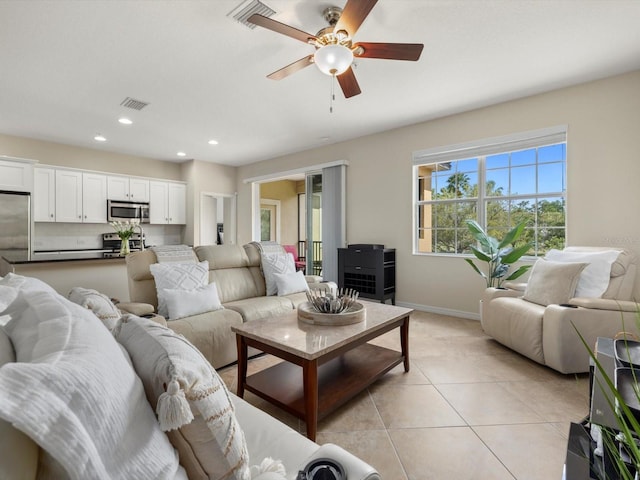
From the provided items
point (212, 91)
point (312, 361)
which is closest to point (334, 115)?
point (212, 91)

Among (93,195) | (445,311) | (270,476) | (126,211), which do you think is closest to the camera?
(270,476)

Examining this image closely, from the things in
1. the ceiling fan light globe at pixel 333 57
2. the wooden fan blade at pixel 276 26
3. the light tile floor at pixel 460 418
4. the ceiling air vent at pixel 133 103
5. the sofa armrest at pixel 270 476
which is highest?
the ceiling air vent at pixel 133 103

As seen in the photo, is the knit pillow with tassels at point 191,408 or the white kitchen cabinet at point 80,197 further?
the white kitchen cabinet at point 80,197

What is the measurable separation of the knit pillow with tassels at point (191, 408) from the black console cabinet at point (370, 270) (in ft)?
12.3

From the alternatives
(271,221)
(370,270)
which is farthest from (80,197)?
(370,270)

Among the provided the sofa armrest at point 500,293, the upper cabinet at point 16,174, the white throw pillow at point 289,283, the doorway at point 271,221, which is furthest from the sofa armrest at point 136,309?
the doorway at point 271,221

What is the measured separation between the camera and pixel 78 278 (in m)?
2.97

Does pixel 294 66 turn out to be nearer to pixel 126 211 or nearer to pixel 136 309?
pixel 136 309

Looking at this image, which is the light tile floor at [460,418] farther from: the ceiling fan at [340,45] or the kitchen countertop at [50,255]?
the kitchen countertop at [50,255]

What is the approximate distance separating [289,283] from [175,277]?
114 cm

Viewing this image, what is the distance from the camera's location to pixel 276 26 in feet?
6.24

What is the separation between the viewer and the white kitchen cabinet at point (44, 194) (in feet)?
16.0

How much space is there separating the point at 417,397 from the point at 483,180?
3.02 m

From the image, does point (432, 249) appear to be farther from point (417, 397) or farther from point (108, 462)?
point (108, 462)
